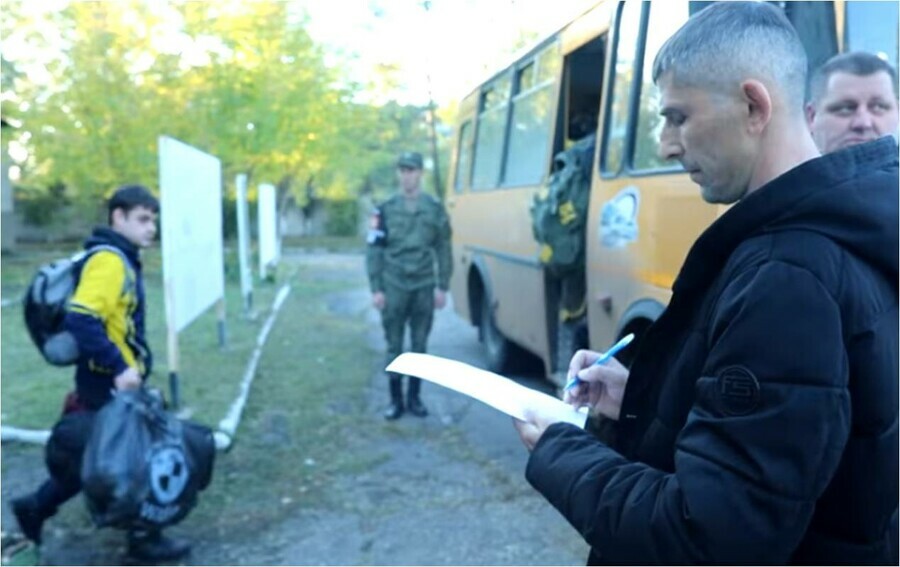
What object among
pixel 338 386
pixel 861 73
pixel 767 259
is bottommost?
pixel 338 386

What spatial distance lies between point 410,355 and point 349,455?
15.1 feet

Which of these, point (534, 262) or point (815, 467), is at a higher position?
point (815, 467)

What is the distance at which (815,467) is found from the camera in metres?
1.30

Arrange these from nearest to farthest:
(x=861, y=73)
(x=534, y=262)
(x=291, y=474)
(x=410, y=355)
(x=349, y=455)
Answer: (x=410, y=355) → (x=861, y=73) → (x=291, y=474) → (x=349, y=455) → (x=534, y=262)

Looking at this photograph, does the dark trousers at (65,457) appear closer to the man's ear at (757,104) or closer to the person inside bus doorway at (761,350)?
the person inside bus doorway at (761,350)

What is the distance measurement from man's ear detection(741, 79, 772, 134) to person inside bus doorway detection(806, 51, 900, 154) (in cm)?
204

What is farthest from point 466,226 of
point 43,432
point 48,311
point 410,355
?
point 410,355

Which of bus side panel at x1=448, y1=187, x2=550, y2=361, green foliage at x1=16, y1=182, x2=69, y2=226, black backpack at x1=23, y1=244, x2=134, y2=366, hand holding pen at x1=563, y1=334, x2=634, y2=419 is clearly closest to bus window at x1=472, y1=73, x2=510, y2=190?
bus side panel at x1=448, y1=187, x2=550, y2=361

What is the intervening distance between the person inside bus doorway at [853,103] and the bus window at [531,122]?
130 inches

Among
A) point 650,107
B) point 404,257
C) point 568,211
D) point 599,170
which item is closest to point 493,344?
point 404,257

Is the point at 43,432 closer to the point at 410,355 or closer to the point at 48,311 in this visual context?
the point at 48,311

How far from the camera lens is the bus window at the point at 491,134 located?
8.37 meters

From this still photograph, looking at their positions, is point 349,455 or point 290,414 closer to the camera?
point 349,455

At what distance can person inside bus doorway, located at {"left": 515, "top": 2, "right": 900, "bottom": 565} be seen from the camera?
130cm
